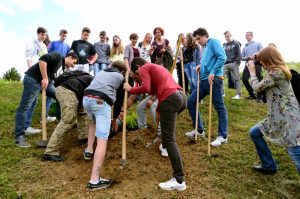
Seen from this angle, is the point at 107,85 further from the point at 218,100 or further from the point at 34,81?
the point at 218,100

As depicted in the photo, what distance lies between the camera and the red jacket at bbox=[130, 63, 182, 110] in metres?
5.35

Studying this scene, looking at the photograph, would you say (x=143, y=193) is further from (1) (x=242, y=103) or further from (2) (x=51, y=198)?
(1) (x=242, y=103)

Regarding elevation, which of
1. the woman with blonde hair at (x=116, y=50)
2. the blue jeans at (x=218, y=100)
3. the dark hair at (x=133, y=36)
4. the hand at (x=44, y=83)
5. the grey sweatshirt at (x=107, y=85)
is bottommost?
the blue jeans at (x=218, y=100)

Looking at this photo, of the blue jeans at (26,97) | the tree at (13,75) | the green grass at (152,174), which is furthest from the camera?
the tree at (13,75)

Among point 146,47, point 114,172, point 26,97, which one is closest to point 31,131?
point 26,97

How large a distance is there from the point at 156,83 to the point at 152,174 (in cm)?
172

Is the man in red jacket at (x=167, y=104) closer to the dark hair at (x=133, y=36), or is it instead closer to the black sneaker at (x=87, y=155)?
the black sneaker at (x=87, y=155)

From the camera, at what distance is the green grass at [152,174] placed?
5391mm

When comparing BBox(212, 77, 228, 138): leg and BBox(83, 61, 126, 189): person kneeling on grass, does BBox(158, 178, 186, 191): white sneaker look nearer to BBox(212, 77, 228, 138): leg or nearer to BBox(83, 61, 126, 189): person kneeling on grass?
BBox(83, 61, 126, 189): person kneeling on grass

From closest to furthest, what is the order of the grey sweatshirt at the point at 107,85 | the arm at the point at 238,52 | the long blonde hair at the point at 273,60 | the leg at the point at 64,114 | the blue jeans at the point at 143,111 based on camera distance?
1. the long blonde hair at the point at 273,60
2. the grey sweatshirt at the point at 107,85
3. the leg at the point at 64,114
4. the blue jeans at the point at 143,111
5. the arm at the point at 238,52

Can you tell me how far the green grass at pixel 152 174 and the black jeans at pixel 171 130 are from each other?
46 centimetres

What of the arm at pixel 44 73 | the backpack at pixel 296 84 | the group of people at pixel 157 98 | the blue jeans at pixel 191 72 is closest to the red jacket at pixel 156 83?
the group of people at pixel 157 98

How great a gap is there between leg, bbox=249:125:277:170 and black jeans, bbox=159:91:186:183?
152cm

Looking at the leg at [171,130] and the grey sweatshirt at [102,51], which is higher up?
the grey sweatshirt at [102,51]
